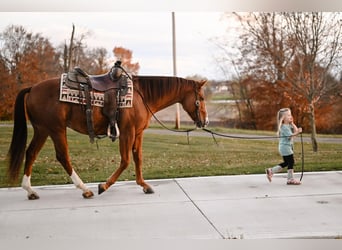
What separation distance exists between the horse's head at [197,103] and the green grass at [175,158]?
70 centimetres

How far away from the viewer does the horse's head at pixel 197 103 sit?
433 centimetres

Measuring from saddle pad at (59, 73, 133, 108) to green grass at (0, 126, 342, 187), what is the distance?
2.54 feet

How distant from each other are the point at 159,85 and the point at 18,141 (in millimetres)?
1388

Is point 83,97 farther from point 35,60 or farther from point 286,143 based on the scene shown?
point 286,143

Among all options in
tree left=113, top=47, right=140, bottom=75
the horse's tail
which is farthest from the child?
the horse's tail

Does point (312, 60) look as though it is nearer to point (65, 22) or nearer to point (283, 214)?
point (283, 214)

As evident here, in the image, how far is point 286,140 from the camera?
15.5 ft

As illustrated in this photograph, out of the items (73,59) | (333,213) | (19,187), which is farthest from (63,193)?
(333,213)

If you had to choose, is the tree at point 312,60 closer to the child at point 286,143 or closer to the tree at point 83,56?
the child at point 286,143

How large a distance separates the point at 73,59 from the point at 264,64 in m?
2.10

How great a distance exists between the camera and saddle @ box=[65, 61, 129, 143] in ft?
13.3

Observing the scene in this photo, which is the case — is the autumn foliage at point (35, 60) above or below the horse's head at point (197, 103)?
above

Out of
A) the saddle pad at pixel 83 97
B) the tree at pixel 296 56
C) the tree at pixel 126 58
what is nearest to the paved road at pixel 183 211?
the saddle pad at pixel 83 97

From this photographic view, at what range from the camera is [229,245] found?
10.9ft
